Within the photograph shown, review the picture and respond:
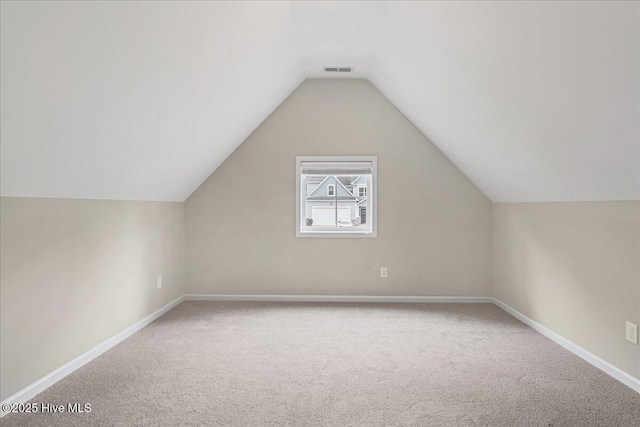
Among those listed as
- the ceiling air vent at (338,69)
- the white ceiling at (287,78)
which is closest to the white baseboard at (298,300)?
the white ceiling at (287,78)

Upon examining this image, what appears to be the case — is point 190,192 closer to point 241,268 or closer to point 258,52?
point 241,268

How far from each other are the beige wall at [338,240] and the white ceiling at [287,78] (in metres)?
0.57

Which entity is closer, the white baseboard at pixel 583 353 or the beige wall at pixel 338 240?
the white baseboard at pixel 583 353

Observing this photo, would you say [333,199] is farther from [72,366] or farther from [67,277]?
[72,366]

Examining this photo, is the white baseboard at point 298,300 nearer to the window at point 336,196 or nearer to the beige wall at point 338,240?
the beige wall at point 338,240

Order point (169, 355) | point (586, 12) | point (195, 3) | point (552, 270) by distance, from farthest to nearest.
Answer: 1. point (552, 270)
2. point (169, 355)
3. point (195, 3)
4. point (586, 12)

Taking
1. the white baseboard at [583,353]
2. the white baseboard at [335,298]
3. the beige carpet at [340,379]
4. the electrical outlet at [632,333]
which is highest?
the electrical outlet at [632,333]

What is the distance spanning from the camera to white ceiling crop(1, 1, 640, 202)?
1570mm

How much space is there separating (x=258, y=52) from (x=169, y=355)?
2481 mm

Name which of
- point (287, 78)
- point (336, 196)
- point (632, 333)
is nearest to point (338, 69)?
point (287, 78)

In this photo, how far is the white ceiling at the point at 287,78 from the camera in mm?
1570

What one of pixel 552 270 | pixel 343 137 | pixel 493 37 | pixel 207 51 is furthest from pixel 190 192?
pixel 552 270

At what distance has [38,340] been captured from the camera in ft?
7.29

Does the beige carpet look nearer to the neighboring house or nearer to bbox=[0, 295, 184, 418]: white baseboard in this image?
bbox=[0, 295, 184, 418]: white baseboard
